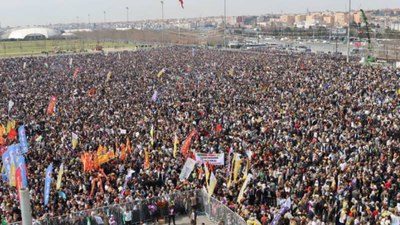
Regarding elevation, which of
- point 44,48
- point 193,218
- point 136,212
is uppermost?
point 44,48

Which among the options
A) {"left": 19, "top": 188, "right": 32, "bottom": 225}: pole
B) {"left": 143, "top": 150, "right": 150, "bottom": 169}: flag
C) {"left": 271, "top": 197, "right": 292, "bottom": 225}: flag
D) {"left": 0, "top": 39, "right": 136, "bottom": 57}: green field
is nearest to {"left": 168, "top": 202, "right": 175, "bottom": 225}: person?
{"left": 271, "top": 197, "right": 292, "bottom": 225}: flag

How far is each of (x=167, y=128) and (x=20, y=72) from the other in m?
31.1

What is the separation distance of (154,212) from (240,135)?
336 inches

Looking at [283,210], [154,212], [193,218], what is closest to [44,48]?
[154,212]

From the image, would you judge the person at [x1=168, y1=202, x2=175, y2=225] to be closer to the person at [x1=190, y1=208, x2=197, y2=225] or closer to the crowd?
the person at [x1=190, y1=208, x2=197, y2=225]

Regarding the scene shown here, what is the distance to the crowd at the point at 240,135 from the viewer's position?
1633cm

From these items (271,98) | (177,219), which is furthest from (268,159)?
(271,98)

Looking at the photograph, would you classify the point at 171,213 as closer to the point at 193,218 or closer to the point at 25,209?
the point at 193,218

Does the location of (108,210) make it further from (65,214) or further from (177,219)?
(177,219)

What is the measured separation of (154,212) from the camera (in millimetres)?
16609

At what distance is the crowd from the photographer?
1633cm

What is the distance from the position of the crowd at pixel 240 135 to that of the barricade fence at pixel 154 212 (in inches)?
13.7

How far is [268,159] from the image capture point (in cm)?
2017

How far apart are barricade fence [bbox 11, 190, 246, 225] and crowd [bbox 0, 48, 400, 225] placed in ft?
1.14
